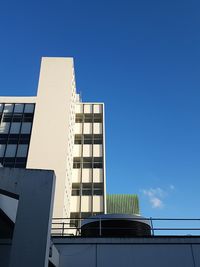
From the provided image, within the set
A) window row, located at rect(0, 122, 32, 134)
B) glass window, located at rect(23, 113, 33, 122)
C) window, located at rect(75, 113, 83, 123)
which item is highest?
window, located at rect(75, 113, 83, 123)

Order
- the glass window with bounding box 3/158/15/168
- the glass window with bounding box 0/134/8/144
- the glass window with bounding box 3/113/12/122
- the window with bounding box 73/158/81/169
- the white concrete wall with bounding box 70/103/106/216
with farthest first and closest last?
1. the window with bounding box 73/158/81/169
2. the glass window with bounding box 3/113/12/122
3. the white concrete wall with bounding box 70/103/106/216
4. the glass window with bounding box 0/134/8/144
5. the glass window with bounding box 3/158/15/168

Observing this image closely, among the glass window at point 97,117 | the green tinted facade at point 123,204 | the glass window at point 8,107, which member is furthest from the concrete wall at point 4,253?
the glass window at point 97,117

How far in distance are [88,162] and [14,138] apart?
10.8 meters

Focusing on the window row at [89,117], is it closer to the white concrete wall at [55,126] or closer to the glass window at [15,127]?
the white concrete wall at [55,126]

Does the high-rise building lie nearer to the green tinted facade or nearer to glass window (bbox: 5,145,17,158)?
glass window (bbox: 5,145,17,158)

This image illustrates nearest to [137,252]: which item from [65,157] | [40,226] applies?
[40,226]

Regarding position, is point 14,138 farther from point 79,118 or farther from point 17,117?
point 79,118

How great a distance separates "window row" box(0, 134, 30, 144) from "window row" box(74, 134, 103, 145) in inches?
371

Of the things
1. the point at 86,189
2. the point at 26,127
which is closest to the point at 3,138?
the point at 26,127

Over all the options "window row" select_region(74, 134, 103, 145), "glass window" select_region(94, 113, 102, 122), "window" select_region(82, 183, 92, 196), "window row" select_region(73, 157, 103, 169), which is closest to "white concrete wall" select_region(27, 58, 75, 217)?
"window" select_region(82, 183, 92, 196)

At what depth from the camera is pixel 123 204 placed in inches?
1722

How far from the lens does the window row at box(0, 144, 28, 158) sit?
112ft

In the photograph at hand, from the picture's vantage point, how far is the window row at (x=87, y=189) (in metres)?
38.2

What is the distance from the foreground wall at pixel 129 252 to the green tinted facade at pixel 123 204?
3060cm
